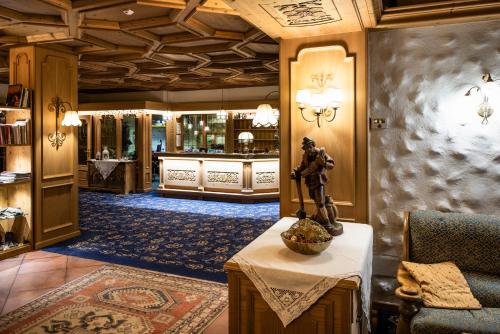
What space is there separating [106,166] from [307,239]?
28.9 ft

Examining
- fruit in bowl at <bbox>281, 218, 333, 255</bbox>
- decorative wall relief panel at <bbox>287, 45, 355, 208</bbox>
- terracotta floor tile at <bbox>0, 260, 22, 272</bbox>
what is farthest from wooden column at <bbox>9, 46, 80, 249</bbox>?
fruit in bowl at <bbox>281, 218, 333, 255</bbox>

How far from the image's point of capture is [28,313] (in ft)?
10.7

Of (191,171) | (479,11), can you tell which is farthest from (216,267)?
(191,171)

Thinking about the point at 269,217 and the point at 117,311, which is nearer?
the point at 117,311

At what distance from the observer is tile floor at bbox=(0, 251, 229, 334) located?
3.45m

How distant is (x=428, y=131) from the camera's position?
3225 millimetres

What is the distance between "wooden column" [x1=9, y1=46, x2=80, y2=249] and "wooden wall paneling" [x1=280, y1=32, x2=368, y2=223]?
11.5 ft

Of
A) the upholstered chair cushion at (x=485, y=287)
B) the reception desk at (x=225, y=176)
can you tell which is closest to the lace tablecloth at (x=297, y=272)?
the upholstered chair cushion at (x=485, y=287)

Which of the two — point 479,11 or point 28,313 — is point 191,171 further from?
point 479,11

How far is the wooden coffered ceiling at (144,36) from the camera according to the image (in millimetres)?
4048

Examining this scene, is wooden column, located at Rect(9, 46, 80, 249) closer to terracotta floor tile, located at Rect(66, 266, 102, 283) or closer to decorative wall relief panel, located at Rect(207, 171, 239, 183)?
terracotta floor tile, located at Rect(66, 266, 102, 283)

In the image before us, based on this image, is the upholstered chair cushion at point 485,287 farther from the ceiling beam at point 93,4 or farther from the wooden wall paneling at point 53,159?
the wooden wall paneling at point 53,159

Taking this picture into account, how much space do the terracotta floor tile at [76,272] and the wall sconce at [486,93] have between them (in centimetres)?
417

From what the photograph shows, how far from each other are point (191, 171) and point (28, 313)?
20.3 ft
